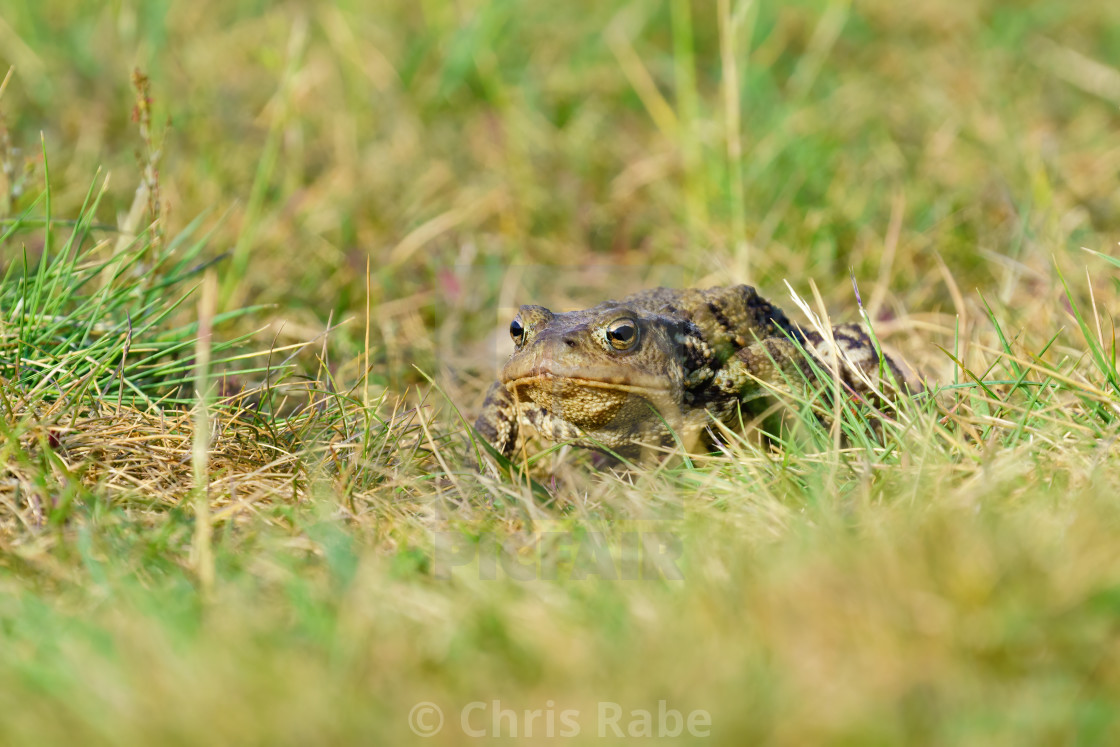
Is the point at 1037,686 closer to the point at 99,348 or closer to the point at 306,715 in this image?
the point at 306,715

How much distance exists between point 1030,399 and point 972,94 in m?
3.32

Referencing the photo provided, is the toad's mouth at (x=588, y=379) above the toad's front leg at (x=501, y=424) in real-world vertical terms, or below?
below

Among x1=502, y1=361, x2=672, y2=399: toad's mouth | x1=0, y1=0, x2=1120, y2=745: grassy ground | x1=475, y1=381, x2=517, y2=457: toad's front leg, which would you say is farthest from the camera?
x1=475, y1=381, x2=517, y2=457: toad's front leg

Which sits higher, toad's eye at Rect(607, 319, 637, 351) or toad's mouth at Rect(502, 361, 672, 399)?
toad's eye at Rect(607, 319, 637, 351)

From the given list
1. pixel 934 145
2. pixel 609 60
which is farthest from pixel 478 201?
pixel 934 145

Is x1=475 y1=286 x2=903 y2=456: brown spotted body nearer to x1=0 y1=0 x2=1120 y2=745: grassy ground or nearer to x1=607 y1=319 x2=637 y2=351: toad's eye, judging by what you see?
x1=607 y1=319 x2=637 y2=351: toad's eye

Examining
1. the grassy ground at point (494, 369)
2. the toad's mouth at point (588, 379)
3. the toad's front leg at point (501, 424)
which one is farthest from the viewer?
the toad's front leg at point (501, 424)

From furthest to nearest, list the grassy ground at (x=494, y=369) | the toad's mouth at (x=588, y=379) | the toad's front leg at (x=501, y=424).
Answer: the toad's front leg at (x=501, y=424), the toad's mouth at (x=588, y=379), the grassy ground at (x=494, y=369)

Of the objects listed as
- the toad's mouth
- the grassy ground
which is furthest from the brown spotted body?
the grassy ground

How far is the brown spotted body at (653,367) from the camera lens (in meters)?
2.40

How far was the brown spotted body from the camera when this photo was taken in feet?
7.88

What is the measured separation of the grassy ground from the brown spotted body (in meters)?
0.15

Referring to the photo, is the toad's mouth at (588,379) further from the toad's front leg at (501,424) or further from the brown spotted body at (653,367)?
the toad's front leg at (501,424)

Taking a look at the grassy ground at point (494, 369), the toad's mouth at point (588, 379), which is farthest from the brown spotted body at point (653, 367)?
the grassy ground at point (494, 369)
